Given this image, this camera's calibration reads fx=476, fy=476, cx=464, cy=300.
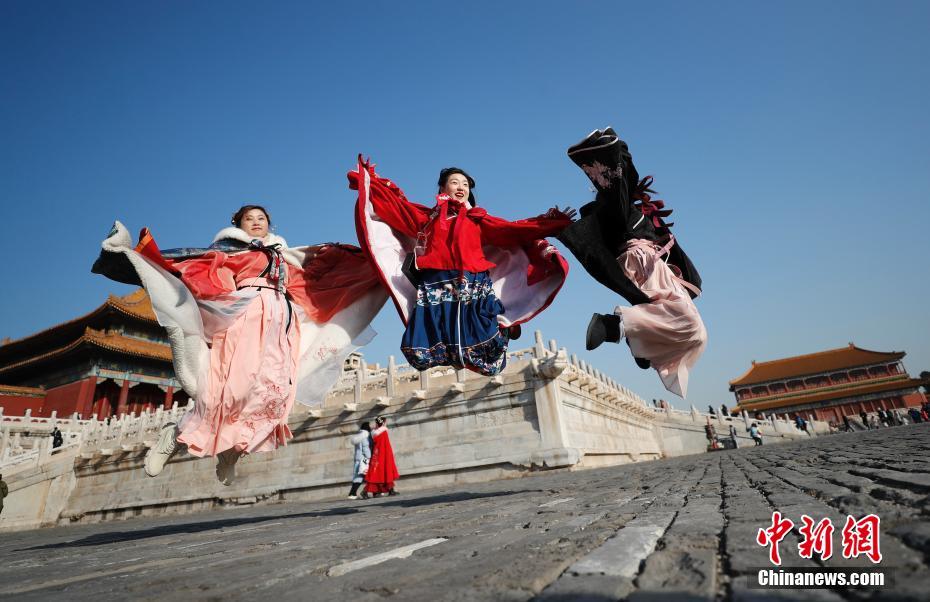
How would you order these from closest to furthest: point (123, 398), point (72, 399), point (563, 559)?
point (563, 559) → point (72, 399) → point (123, 398)

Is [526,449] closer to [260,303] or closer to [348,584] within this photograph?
[260,303]

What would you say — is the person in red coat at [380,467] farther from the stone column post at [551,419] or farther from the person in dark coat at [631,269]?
the person in dark coat at [631,269]

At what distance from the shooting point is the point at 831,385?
3959 centimetres

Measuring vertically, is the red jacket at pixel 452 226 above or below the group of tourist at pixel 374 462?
above

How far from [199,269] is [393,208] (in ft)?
6.19

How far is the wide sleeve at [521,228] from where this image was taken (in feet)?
15.4

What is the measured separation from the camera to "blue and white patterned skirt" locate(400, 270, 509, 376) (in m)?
4.19

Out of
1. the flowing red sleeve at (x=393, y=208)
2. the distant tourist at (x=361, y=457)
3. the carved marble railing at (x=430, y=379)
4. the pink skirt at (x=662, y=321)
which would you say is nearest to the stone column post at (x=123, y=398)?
the carved marble railing at (x=430, y=379)

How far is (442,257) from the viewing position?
452cm

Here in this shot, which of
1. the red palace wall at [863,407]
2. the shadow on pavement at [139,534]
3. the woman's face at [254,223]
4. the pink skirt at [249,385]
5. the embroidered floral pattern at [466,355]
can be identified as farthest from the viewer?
the red palace wall at [863,407]

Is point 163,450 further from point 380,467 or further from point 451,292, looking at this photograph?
point 380,467

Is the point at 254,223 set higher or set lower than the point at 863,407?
higher

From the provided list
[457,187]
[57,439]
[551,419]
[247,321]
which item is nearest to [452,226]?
[457,187]

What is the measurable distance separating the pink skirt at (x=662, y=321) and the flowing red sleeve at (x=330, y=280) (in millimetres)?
2635
